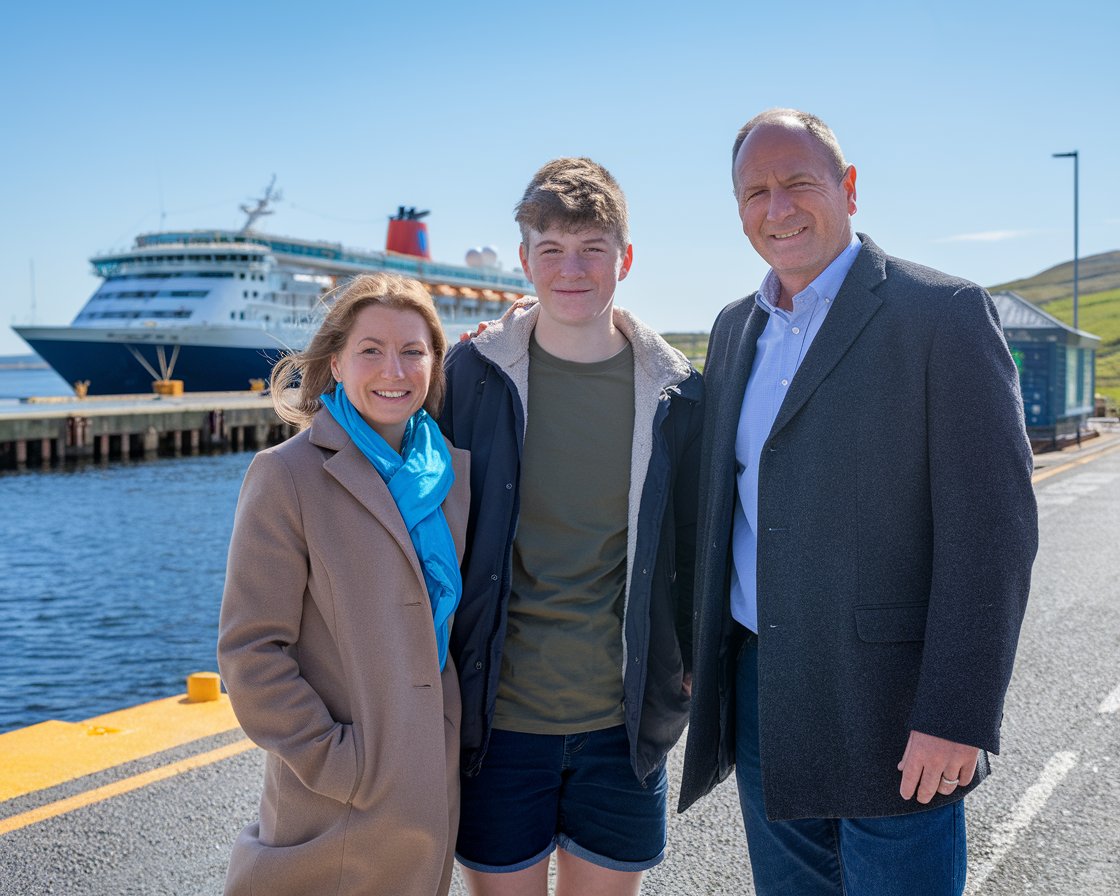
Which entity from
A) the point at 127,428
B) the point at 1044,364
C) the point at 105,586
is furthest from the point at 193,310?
the point at 1044,364

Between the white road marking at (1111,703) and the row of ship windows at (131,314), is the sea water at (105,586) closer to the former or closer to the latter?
the white road marking at (1111,703)

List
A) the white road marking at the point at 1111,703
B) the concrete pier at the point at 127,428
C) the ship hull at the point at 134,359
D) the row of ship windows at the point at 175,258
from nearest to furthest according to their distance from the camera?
the white road marking at the point at 1111,703 → the concrete pier at the point at 127,428 → the ship hull at the point at 134,359 → the row of ship windows at the point at 175,258

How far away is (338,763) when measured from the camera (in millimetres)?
1847

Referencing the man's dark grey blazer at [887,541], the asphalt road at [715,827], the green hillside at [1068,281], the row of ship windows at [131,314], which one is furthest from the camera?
the green hillside at [1068,281]

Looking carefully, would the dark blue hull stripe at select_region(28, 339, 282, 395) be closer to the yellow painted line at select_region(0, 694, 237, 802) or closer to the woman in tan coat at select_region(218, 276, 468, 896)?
the yellow painted line at select_region(0, 694, 237, 802)

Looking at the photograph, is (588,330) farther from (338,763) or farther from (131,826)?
(131,826)

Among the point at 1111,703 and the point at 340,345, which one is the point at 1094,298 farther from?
the point at 340,345

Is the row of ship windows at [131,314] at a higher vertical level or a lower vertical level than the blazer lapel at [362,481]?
higher

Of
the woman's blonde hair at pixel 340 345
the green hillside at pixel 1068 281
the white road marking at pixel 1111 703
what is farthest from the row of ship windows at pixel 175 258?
the green hillside at pixel 1068 281

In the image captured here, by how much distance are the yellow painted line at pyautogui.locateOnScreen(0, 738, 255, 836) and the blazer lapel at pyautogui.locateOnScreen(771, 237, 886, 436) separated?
8.53 feet

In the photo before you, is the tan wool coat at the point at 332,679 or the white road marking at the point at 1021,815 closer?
the tan wool coat at the point at 332,679

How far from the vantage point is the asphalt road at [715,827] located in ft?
9.38

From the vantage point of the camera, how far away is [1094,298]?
340 feet

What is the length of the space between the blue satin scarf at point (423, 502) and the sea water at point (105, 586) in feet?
26.0
